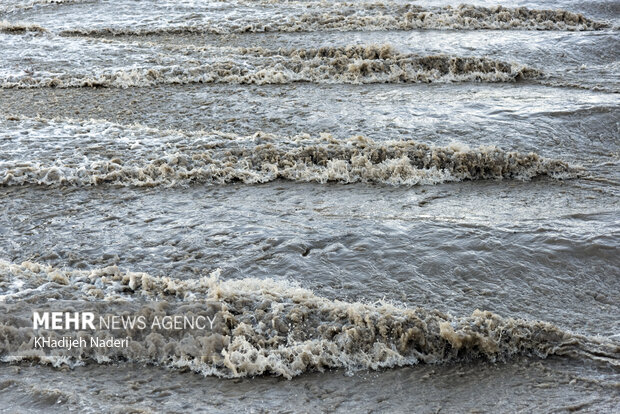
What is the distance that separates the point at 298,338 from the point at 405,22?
12.2m

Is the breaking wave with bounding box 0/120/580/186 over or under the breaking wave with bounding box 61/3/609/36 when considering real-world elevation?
under

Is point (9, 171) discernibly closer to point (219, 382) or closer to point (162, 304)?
point (162, 304)

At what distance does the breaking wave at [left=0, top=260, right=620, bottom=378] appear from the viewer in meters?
4.65

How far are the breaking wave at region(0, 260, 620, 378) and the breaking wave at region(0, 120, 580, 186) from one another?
2869 mm

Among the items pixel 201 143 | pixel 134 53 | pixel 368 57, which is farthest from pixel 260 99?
pixel 134 53

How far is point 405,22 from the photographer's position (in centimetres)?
1548

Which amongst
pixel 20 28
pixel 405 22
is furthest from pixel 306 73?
pixel 20 28

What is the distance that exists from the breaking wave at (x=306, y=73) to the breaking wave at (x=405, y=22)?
9.95 ft

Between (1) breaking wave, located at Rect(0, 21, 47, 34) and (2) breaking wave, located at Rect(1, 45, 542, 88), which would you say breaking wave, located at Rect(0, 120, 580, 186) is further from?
(1) breaking wave, located at Rect(0, 21, 47, 34)

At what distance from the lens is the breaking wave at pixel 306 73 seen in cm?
1192

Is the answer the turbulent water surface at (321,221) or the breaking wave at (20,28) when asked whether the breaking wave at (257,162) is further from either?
the breaking wave at (20,28)

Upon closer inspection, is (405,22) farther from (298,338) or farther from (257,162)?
(298,338)

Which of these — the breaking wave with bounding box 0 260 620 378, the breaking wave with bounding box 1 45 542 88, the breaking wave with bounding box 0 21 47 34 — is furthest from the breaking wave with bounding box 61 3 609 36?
the breaking wave with bounding box 0 260 620 378

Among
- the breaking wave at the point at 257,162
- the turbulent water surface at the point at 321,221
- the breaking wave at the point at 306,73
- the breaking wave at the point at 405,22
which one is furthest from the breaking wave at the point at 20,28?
the breaking wave at the point at 257,162
